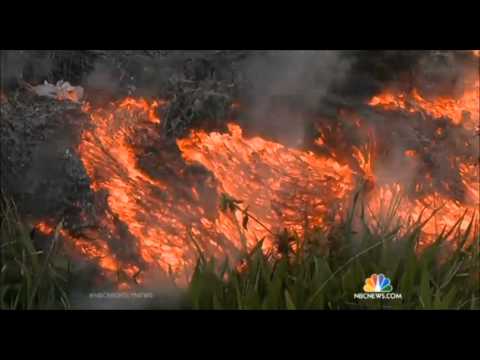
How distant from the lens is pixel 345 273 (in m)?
2.06

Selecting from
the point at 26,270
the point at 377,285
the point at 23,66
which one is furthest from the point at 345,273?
the point at 23,66

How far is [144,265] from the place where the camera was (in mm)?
2098

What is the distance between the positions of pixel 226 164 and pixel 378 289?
0.65m

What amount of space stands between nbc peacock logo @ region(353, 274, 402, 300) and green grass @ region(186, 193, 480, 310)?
14 mm

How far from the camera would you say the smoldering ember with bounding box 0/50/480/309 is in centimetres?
209

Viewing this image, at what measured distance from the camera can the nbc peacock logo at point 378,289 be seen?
6.75 feet

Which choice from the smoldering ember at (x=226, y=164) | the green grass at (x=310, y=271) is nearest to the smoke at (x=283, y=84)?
the smoldering ember at (x=226, y=164)

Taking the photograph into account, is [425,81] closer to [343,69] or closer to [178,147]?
[343,69]

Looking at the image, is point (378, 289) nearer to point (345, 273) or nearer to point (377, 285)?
point (377, 285)

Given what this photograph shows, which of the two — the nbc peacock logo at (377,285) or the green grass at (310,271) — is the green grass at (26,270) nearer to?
the green grass at (310,271)

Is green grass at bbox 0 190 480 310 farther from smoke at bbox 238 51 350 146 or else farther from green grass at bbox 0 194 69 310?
smoke at bbox 238 51 350 146

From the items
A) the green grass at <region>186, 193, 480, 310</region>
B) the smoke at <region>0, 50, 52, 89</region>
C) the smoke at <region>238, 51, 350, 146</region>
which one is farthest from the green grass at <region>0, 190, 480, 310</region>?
the smoke at <region>0, 50, 52, 89</region>

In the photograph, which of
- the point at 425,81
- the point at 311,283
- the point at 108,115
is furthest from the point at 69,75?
the point at 425,81

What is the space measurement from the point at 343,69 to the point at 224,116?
43 cm
